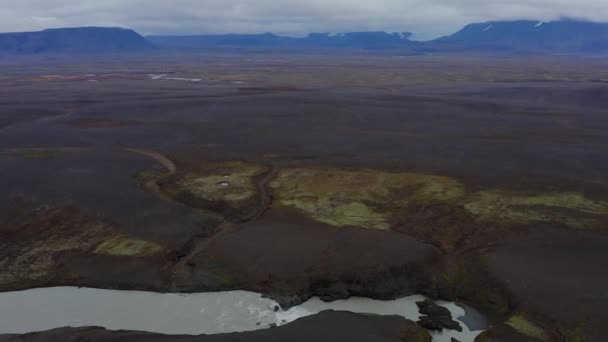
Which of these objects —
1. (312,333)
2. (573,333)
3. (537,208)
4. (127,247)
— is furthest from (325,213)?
(573,333)

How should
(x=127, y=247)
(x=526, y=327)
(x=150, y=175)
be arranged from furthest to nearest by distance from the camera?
(x=150, y=175) → (x=127, y=247) → (x=526, y=327)

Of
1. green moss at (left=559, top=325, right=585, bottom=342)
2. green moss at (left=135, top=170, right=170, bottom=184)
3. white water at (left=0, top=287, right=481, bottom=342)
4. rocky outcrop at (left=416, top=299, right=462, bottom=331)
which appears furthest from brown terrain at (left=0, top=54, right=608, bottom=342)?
rocky outcrop at (left=416, top=299, right=462, bottom=331)

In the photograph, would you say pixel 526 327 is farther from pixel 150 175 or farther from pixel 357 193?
pixel 150 175

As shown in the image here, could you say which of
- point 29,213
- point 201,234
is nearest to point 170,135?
point 29,213

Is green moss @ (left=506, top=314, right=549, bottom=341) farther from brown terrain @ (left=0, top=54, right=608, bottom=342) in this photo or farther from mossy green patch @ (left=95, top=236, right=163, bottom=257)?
mossy green patch @ (left=95, top=236, right=163, bottom=257)

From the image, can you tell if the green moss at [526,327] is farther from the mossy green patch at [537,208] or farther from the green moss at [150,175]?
the green moss at [150,175]

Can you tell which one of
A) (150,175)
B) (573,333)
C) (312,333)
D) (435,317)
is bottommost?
(435,317)

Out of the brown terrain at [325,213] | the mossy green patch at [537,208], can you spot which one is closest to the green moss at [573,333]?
the brown terrain at [325,213]
